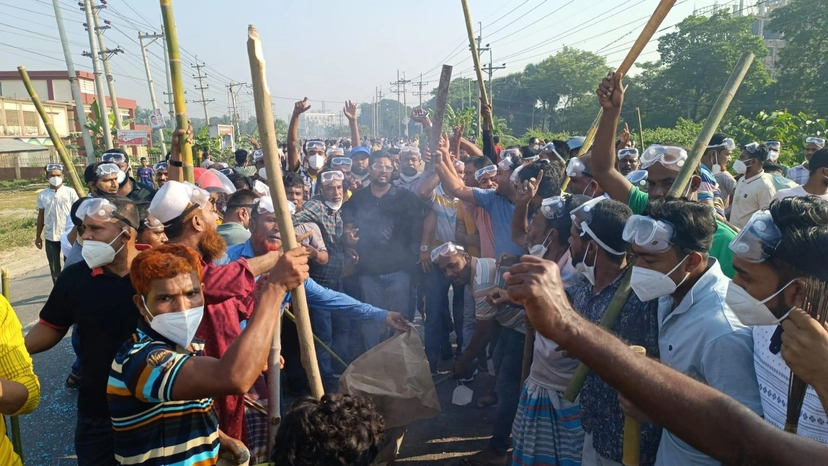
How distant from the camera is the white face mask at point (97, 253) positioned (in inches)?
108

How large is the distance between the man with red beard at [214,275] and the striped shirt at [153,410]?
2.49ft

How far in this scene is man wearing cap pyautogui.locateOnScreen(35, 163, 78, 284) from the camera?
8.83 meters

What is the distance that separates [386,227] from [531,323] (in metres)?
4.51

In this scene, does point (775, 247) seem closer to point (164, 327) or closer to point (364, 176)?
point (164, 327)

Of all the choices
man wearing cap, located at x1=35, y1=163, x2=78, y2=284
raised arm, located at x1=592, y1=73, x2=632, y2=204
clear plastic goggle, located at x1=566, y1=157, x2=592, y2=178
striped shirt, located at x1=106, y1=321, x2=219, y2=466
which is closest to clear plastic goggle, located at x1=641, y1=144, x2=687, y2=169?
raised arm, located at x1=592, y1=73, x2=632, y2=204

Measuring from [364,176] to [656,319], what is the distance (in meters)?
6.54

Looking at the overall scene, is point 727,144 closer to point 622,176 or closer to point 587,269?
point 622,176

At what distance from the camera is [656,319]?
259cm

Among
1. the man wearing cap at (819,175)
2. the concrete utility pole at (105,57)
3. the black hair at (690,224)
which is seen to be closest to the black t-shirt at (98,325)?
the black hair at (690,224)

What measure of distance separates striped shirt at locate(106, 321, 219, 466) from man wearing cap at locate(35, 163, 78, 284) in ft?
26.2

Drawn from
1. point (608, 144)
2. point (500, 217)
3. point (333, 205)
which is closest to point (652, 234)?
point (608, 144)

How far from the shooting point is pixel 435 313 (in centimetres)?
616

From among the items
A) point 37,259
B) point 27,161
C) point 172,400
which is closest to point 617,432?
point 172,400

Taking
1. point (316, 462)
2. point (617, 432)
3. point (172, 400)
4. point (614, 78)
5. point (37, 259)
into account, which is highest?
point (614, 78)
